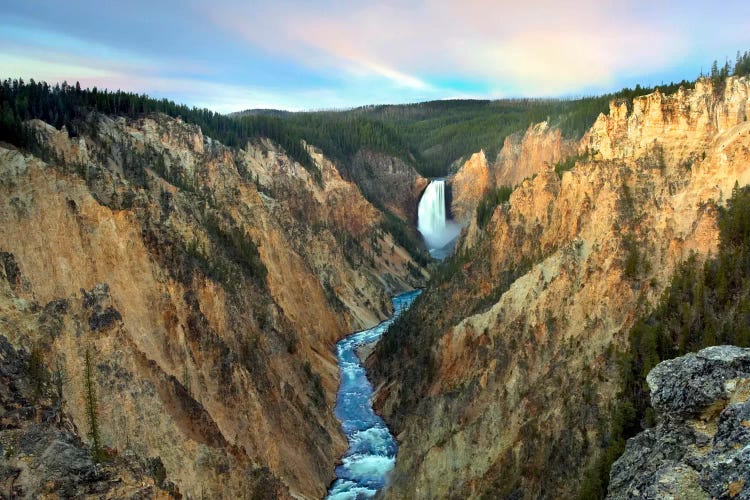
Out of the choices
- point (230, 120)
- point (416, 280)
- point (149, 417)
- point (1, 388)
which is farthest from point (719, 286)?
point (230, 120)

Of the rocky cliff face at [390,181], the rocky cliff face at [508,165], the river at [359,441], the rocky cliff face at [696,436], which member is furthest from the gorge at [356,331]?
the rocky cliff face at [390,181]

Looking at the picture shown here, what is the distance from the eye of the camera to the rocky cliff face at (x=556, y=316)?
23.9m

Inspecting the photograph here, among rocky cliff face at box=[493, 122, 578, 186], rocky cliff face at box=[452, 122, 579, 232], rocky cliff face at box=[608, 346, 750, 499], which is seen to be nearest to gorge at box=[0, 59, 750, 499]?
rocky cliff face at box=[608, 346, 750, 499]

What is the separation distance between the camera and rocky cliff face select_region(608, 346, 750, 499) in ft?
34.3

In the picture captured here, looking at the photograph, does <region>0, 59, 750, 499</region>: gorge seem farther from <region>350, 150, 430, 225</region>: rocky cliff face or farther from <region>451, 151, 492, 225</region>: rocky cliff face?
<region>350, 150, 430, 225</region>: rocky cliff face

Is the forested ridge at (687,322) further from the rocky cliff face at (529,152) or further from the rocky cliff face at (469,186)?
the rocky cliff face at (469,186)

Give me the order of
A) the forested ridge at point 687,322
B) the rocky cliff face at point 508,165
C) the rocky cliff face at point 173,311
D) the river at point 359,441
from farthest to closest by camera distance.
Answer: the rocky cliff face at point 508,165
the river at point 359,441
the rocky cliff face at point 173,311
the forested ridge at point 687,322

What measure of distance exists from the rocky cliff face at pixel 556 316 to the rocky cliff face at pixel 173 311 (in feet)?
20.5

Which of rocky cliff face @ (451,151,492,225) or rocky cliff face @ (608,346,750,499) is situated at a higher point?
rocky cliff face @ (451,151,492,225)

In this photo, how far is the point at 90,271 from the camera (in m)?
27.4

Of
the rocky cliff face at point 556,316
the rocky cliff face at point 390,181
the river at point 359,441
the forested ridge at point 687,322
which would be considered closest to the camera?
the forested ridge at point 687,322

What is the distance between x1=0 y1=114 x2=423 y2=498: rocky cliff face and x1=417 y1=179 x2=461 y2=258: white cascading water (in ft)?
166

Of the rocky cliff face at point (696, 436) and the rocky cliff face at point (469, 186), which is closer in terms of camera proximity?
the rocky cliff face at point (696, 436)

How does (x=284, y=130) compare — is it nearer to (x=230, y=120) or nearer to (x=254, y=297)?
(x=230, y=120)
